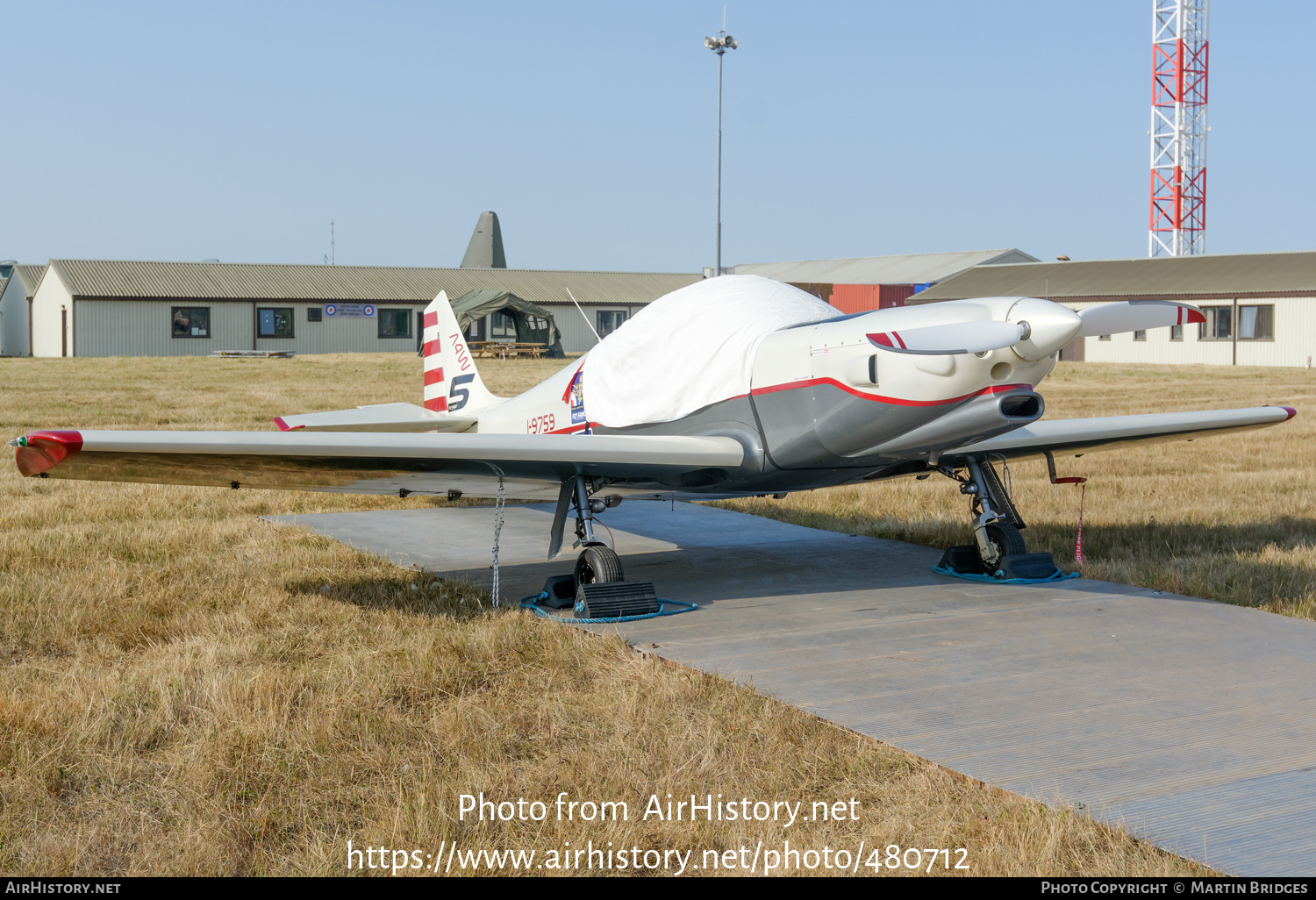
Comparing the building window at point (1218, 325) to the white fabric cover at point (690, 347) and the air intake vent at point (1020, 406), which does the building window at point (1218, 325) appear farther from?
the air intake vent at point (1020, 406)

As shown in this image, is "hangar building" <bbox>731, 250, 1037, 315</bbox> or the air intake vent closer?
the air intake vent

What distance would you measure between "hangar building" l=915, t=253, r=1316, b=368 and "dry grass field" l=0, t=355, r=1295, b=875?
100 ft

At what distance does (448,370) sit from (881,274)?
62.7 metres

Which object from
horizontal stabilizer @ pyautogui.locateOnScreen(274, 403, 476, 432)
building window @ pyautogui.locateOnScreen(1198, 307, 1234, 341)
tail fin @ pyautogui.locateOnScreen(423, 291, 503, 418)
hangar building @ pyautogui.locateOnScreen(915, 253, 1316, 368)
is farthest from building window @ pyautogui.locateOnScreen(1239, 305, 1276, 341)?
horizontal stabilizer @ pyautogui.locateOnScreen(274, 403, 476, 432)

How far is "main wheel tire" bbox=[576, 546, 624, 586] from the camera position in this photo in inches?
271

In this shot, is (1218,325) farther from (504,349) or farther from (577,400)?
(577,400)

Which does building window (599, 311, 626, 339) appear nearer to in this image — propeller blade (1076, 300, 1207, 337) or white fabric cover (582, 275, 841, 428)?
white fabric cover (582, 275, 841, 428)

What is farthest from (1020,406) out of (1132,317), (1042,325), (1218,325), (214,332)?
(214,332)

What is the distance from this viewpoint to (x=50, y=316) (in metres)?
48.6

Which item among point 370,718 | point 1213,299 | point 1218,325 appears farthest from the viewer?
Answer: point 1218,325

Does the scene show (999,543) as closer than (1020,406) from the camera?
No

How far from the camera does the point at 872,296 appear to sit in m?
64.3

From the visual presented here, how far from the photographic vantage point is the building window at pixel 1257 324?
129 feet
